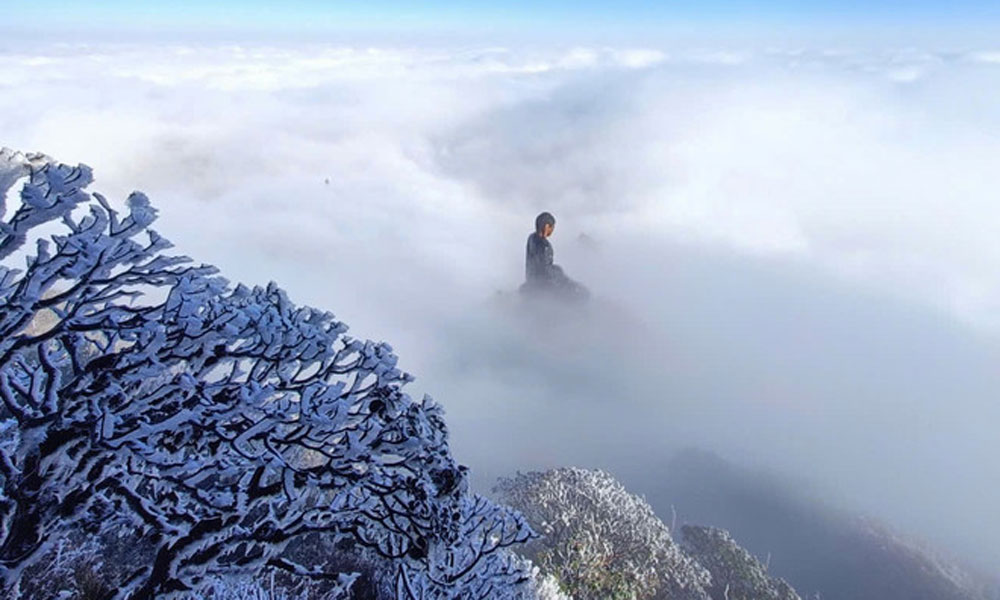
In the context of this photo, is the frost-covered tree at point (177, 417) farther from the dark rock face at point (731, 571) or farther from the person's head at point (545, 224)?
the person's head at point (545, 224)

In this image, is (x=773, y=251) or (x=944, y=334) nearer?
(x=944, y=334)

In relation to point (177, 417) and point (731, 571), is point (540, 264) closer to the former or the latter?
point (731, 571)

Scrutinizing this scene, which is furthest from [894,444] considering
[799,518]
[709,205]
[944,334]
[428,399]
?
[709,205]

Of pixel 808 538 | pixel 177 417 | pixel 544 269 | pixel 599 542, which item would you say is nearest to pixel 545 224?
pixel 544 269

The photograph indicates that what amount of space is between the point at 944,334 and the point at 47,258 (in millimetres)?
125725

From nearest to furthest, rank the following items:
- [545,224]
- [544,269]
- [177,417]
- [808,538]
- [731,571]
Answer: [177,417]
[731,571]
[808,538]
[545,224]
[544,269]

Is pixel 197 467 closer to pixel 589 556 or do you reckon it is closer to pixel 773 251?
pixel 589 556

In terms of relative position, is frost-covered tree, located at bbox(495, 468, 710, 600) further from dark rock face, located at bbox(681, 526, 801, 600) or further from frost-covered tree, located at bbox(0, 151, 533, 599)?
frost-covered tree, located at bbox(0, 151, 533, 599)

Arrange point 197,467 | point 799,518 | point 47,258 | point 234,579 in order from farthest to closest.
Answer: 1. point 799,518
2. point 234,579
3. point 197,467
4. point 47,258

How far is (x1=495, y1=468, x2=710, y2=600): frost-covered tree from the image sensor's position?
1780 cm

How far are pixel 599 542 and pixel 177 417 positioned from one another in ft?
56.8

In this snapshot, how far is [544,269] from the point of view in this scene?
5903 cm

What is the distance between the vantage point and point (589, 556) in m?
18.5

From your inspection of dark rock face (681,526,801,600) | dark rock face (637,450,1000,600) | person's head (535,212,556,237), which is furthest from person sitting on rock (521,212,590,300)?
dark rock face (681,526,801,600)
